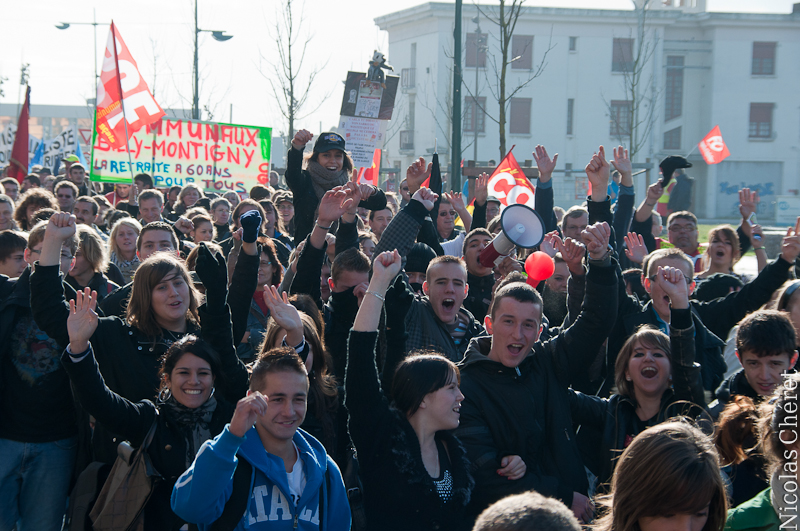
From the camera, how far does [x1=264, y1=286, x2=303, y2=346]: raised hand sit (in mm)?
3389

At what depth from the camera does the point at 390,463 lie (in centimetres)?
300

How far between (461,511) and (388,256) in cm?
113

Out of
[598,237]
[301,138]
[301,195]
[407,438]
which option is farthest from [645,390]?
[301,195]

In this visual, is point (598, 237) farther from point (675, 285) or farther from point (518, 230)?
point (518, 230)

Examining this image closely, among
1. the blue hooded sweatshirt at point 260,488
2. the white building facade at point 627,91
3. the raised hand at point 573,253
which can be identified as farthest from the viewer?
the white building facade at point 627,91

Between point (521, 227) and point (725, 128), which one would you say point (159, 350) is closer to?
point (521, 227)

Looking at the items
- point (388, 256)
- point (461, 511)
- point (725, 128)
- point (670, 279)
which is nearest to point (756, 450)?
point (670, 279)

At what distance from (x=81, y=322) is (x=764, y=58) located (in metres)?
50.5

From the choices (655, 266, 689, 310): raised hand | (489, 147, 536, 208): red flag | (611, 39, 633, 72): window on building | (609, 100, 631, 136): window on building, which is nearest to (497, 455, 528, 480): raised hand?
(655, 266, 689, 310): raised hand

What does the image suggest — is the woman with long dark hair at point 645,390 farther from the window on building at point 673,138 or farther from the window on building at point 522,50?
the window on building at point 673,138

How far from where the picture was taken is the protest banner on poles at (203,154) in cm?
1273

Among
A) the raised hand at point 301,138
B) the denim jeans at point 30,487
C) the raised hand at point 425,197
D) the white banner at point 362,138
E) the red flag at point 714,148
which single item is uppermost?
the red flag at point 714,148

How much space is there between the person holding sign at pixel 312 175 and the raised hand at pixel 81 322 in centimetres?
282

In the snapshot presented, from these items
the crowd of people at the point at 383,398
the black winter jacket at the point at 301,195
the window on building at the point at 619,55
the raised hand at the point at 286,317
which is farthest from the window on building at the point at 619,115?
the raised hand at the point at 286,317
